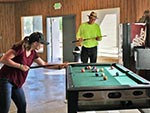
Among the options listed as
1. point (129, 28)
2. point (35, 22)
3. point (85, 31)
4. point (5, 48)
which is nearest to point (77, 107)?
point (129, 28)

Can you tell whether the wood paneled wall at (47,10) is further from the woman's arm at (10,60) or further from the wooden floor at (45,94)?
the woman's arm at (10,60)

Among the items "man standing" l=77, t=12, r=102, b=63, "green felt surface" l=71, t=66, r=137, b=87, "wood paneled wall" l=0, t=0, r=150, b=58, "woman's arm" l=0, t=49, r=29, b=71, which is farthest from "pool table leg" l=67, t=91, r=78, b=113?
"wood paneled wall" l=0, t=0, r=150, b=58

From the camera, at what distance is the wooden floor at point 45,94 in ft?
16.0

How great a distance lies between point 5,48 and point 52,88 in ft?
25.6

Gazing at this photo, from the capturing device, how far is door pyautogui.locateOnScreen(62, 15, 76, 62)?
11320 mm

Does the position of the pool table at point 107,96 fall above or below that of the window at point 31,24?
below

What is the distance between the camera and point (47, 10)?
1213cm

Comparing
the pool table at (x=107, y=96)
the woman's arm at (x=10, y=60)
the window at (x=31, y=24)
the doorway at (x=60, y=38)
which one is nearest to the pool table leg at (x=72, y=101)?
the pool table at (x=107, y=96)

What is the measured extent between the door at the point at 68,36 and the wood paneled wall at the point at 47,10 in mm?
350

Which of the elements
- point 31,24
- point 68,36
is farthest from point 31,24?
point 68,36

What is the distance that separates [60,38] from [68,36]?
1592mm

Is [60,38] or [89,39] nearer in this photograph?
[89,39]

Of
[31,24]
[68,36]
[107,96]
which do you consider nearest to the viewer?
[107,96]

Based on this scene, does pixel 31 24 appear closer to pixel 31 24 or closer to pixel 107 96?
pixel 31 24
